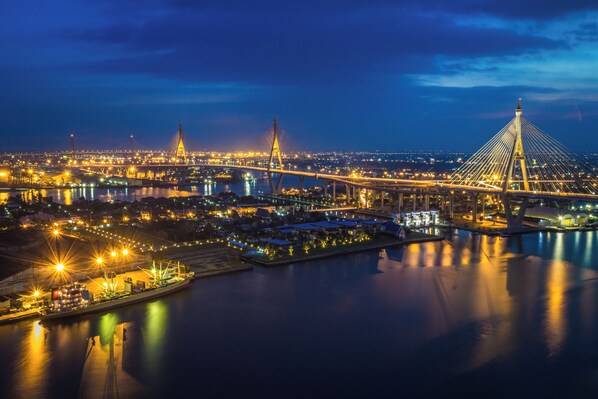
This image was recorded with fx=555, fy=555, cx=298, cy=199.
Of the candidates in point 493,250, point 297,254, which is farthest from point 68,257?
point 493,250

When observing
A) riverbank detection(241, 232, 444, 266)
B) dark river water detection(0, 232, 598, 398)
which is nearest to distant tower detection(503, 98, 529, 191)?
riverbank detection(241, 232, 444, 266)

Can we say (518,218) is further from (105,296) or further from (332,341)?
(105,296)

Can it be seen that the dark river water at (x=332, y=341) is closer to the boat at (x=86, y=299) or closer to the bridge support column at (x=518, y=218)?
the boat at (x=86, y=299)

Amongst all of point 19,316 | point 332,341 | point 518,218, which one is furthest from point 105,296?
point 518,218

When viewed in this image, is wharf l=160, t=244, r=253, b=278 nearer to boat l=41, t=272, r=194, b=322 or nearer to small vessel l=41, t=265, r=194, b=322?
small vessel l=41, t=265, r=194, b=322

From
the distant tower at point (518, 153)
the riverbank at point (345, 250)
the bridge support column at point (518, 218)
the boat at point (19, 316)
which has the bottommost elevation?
the boat at point (19, 316)

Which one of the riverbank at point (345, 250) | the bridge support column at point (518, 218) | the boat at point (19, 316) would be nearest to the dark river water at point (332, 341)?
the boat at point (19, 316)

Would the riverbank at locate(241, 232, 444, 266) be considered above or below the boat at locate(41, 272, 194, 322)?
above
